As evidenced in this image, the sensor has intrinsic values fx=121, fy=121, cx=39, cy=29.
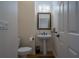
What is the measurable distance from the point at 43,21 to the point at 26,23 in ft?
2.61

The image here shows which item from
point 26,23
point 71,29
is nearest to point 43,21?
point 26,23

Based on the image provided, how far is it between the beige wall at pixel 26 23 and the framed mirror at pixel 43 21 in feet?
1.70

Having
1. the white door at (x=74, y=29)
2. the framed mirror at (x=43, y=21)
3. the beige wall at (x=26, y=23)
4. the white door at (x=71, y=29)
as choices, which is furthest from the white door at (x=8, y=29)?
the framed mirror at (x=43, y=21)

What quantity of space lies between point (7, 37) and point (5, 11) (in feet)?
1.28

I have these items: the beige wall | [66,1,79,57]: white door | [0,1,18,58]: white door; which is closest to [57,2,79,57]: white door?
[66,1,79,57]: white door

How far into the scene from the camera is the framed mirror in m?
4.82

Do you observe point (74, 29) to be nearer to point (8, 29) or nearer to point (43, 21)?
point (8, 29)

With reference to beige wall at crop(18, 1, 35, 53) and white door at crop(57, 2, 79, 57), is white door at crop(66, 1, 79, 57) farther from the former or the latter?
beige wall at crop(18, 1, 35, 53)

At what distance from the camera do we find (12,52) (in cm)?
195

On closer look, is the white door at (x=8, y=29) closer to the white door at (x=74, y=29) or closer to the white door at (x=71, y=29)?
the white door at (x=71, y=29)

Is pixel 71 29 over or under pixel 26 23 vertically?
under

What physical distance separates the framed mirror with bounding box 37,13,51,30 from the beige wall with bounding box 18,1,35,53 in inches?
20.5

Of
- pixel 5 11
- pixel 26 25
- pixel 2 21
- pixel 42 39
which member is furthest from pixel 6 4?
pixel 42 39

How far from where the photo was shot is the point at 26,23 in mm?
4340
